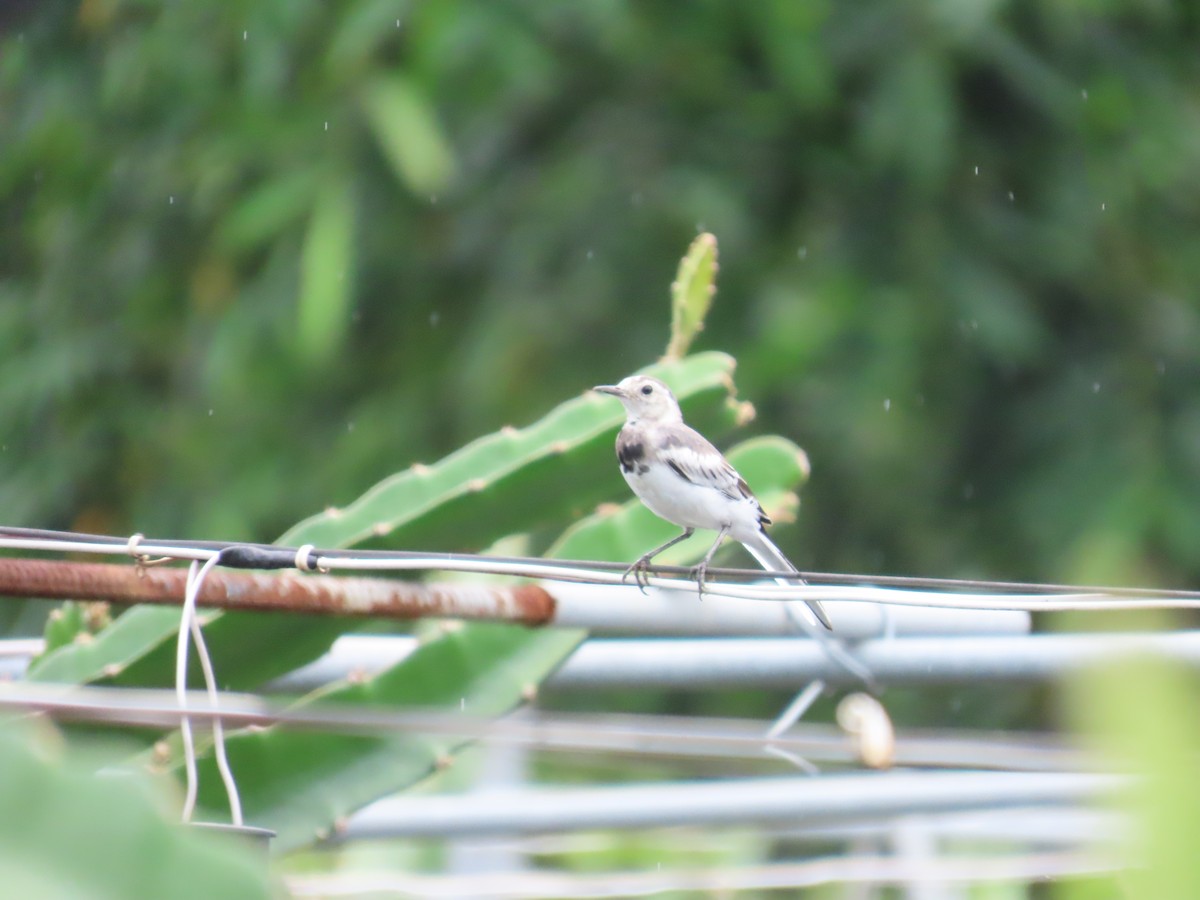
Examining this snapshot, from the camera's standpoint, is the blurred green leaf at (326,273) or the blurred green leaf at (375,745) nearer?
the blurred green leaf at (375,745)

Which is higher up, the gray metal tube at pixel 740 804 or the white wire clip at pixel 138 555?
the white wire clip at pixel 138 555

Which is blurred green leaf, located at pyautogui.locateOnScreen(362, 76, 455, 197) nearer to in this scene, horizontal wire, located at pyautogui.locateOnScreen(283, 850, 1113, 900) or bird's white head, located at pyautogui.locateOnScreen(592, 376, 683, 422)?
bird's white head, located at pyautogui.locateOnScreen(592, 376, 683, 422)

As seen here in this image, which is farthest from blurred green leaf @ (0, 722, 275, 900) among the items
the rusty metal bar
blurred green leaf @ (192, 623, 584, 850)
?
blurred green leaf @ (192, 623, 584, 850)

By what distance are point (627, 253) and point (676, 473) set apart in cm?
403

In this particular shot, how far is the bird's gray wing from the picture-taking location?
272 cm

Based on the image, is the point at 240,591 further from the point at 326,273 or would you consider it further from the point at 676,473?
the point at 326,273

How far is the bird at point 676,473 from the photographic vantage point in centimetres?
268

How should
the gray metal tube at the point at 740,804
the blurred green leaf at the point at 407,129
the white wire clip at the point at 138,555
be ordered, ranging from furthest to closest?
the blurred green leaf at the point at 407,129
the gray metal tube at the point at 740,804
the white wire clip at the point at 138,555

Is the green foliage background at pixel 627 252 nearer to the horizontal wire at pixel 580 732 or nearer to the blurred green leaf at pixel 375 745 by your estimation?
the blurred green leaf at pixel 375 745

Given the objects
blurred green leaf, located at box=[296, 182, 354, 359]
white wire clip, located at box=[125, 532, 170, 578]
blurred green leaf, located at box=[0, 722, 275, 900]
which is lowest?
blurred green leaf, located at box=[0, 722, 275, 900]

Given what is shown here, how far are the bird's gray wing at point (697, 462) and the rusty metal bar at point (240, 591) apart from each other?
781mm

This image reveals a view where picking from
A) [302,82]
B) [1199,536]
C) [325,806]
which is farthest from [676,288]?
[302,82]

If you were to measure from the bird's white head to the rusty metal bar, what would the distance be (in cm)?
88

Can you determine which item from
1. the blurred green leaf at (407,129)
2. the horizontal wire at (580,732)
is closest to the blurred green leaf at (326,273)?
the blurred green leaf at (407,129)
